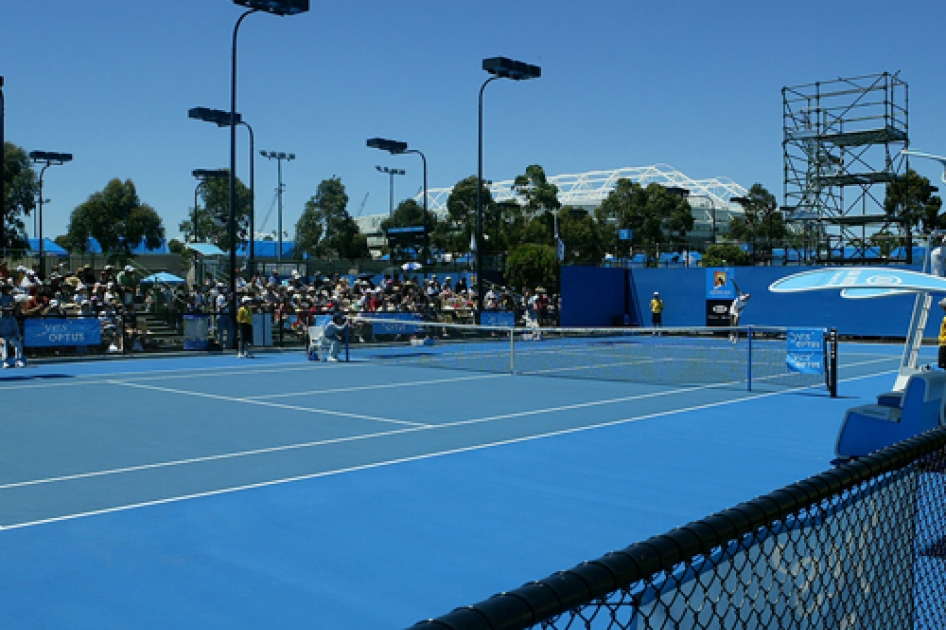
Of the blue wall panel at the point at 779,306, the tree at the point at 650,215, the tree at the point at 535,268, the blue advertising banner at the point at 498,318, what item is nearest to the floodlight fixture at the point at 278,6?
the blue advertising banner at the point at 498,318

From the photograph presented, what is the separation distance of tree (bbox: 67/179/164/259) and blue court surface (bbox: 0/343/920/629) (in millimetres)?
46734

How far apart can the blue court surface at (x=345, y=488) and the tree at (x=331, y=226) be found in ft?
211

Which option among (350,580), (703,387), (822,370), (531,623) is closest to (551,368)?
(703,387)

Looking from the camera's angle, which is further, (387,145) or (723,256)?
(723,256)

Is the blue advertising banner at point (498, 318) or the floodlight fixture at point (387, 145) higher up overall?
the floodlight fixture at point (387, 145)

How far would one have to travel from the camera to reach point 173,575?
6.46 metres

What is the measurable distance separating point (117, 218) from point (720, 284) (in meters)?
40.8

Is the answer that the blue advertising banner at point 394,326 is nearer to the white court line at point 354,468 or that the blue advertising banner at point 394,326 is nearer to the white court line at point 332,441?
the white court line at point 332,441

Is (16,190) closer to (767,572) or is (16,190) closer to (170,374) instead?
(170,374)

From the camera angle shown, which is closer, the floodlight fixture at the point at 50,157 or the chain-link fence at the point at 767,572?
the chain-link fence at the point at 767,572

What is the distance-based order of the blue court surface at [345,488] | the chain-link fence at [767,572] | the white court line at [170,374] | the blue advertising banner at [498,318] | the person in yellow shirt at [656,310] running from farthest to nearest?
the person in yellow shirt at [656,310] < the blue advertising banner at [498,318] < the white court line at [170,374] < the blue court surface at [345,488] < the chain-link fence at [767,572]

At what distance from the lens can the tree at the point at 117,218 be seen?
61844mm

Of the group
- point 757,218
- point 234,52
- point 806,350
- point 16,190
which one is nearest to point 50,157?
point 16,190

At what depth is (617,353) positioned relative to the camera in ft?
94.0
